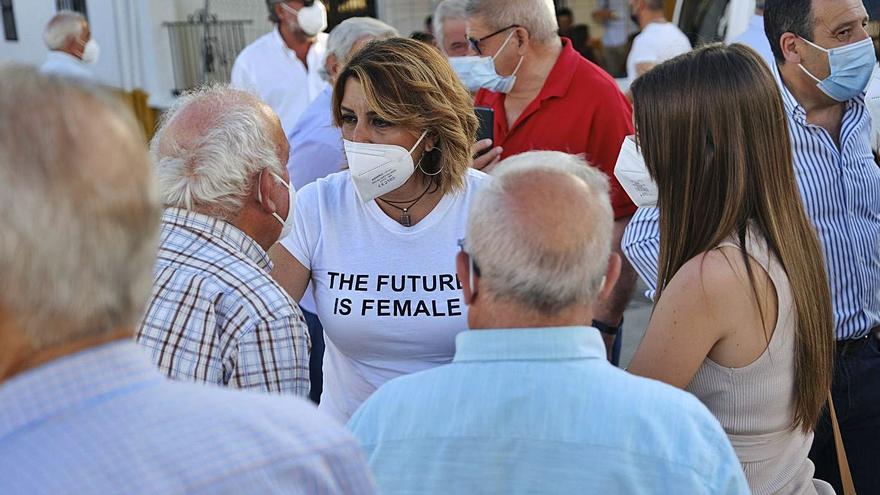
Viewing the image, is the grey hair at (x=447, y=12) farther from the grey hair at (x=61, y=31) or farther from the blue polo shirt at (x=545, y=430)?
the grey hair at (x=61, y=31)

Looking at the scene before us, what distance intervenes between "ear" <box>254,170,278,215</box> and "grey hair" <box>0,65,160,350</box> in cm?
116

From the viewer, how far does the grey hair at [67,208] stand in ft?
3.15

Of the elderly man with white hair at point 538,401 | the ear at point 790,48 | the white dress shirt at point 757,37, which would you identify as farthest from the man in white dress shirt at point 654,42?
the elderly man with white hair at point 538,401

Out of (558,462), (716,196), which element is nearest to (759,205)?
(716,196)

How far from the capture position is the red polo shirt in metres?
3.64

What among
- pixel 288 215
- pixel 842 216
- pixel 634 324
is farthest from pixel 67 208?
pixel 634 324

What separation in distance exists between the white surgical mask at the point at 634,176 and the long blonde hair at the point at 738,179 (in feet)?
1.70

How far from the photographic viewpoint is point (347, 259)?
8.46 feet

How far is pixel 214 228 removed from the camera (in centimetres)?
211

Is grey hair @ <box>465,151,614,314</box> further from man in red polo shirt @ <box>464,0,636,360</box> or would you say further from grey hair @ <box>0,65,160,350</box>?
man in red polo shirt @ <box>464,0,636,360</box>

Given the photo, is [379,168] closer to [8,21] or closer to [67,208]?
A: [67,208]

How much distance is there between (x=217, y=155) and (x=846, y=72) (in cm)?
193

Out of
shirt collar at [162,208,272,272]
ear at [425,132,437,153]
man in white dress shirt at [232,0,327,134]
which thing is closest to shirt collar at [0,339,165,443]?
shirt collar at [162,208,272,272]

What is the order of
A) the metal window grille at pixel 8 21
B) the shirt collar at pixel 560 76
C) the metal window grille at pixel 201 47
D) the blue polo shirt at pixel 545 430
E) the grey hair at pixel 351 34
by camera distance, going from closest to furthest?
1. the blue polo shirt at pixel 545 430
2. the shirt collar at pixel 560 76
3. the grey hair at pixel 351 34
4. the metal window grille at pixel 8 21
5. the metal window grille at pixel 201 47
